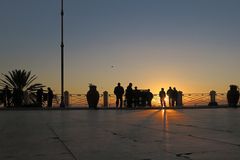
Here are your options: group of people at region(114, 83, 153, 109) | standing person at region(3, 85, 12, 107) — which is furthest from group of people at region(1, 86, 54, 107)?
group of people at region(114, 83, 153, 109)

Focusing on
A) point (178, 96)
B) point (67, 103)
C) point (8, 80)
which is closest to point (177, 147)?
point (178, 96)

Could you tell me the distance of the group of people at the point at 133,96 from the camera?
105 ft

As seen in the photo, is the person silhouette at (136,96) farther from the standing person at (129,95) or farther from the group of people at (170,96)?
the group of people at (170,96)

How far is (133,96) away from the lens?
33812 mm

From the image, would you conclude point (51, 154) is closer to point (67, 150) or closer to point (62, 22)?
point (67, 150)

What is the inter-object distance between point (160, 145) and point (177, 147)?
41cm

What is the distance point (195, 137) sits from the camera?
8414 millimetres

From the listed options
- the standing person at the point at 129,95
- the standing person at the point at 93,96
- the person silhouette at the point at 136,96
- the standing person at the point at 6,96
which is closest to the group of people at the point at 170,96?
the person silhouette at the point at 136,96

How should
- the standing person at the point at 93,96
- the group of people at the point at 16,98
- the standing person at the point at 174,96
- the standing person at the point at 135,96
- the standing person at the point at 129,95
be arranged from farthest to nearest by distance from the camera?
1. the group of people at the point at 16,98
2. the standing person at the point at 174,96
3. the standing person at the point at 135,96
4. the standing person at the point at 93,96
5. the standing person at the point at 129,95

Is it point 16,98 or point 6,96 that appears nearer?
point 16,98

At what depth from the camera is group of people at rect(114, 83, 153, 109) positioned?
3200cm

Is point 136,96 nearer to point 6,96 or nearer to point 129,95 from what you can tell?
point 129,95

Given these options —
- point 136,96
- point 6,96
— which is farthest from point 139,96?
point 6,96

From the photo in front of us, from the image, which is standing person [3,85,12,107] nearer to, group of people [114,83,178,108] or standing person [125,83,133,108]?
A: group of people [114,83,178,108]
